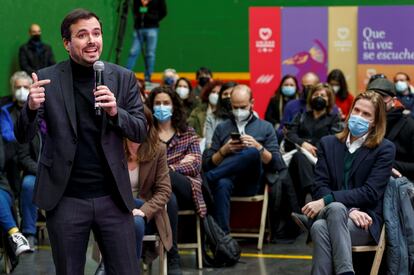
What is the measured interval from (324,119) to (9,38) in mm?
5616

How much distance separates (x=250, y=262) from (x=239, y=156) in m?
0.87

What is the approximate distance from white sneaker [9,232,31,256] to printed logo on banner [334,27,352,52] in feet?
24.4

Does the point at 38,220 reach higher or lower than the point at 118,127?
lower

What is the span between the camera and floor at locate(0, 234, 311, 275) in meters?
6.70

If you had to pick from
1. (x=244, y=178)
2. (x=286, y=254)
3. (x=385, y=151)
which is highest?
(x=385, y=151)

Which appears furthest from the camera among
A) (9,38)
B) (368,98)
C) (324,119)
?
(9,38)

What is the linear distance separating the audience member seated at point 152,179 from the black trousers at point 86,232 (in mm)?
1682

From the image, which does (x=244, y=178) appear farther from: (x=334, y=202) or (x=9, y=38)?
(x=9, y=38)

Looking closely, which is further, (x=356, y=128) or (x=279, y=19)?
(x=279, y=19)

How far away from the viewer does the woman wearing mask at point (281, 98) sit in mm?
10250

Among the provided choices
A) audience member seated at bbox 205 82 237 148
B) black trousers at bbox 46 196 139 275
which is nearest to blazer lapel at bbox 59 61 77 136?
black trousers at bbox 46 196 139 275

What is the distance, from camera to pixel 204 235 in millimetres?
6898

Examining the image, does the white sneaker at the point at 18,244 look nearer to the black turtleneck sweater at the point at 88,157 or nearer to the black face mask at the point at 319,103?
the black turtleneck sweater at the point at 88,157

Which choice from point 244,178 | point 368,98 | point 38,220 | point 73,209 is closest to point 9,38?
point 38,220
